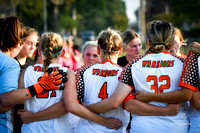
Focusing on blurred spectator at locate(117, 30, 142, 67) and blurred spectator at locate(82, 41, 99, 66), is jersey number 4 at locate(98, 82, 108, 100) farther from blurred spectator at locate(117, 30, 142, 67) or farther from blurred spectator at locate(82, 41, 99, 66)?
blurred spectator at locate(82, 41, 99, 66)

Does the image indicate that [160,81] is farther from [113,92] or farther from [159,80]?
[113,92]

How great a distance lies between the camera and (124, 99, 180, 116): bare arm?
8.47 ft

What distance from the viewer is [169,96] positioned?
2564mm

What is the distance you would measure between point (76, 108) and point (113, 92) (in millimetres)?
461

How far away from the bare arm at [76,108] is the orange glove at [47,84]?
0.10m

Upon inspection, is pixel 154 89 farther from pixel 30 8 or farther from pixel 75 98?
pixel 30 8

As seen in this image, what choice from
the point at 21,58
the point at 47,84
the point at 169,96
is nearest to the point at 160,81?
the point at 169,96

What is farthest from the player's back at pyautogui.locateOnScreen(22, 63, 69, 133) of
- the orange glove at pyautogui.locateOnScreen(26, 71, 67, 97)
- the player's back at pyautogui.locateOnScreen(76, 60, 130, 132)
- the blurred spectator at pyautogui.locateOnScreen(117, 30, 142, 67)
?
the blurred spectator at pyautogui.locateOnScreen(117, 30, 142, 67)

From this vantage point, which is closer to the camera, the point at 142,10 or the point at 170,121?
the point at 170,121

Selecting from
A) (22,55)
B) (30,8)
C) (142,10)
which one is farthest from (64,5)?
(22,55)

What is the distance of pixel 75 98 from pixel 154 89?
0.89 metres

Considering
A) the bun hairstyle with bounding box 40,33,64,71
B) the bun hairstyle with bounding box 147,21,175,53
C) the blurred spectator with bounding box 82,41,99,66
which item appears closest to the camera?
the bun hairstyle with bounding box 147,21,175,53

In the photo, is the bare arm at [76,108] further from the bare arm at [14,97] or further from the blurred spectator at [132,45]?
the blurred spectator at [132,45]

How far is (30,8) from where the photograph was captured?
4006 centimetres
